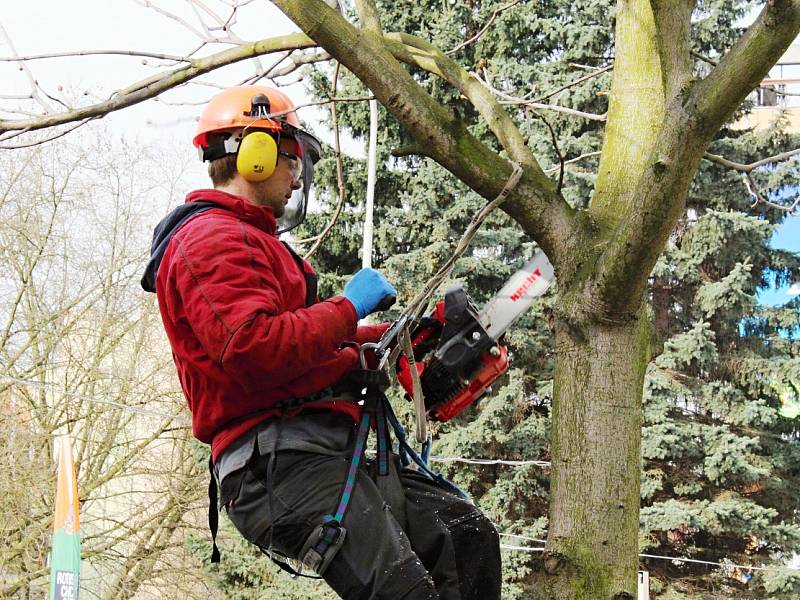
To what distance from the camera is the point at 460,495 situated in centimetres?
280

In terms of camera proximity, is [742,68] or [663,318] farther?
[663,318]

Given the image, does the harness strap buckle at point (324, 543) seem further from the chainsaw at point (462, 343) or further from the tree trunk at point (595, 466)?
the tree trunk at point (595, 466)

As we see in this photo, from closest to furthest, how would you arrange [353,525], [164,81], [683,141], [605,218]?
[353,525] → [683,141] → [605,218] → [164,81]

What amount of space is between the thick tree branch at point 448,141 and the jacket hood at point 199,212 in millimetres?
570

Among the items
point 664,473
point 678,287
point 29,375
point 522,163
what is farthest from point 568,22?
point 522,163

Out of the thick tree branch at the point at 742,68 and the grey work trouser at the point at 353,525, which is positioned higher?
the thick tree branch at the point at 742,68

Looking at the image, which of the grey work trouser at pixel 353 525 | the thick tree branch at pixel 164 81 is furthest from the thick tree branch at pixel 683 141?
the thick tree branch at pixel 164 81

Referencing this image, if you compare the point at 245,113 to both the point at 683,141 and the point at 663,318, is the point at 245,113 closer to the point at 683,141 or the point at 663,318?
the point at 683,141

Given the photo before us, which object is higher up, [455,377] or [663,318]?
[663,318]

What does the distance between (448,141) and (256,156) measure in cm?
63

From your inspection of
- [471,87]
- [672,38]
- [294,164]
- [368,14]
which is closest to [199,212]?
[294,164]

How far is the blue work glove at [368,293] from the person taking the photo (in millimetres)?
2502

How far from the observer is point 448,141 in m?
2.94

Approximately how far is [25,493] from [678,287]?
12.1m
